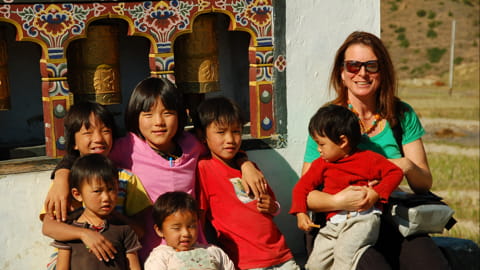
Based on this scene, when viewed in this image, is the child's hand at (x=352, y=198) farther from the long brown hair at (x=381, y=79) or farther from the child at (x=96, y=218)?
the child at (x=96, y=218)

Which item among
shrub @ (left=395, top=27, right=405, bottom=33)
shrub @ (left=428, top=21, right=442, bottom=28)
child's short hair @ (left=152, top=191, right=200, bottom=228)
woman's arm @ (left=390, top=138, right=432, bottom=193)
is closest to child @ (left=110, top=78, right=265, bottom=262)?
child's short hair @ (left=152, top=191, right=200, bottom=228)

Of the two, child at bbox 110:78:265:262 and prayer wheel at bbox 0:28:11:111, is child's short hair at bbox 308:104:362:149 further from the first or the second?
prayer wheel at bbox 0:28:11:111

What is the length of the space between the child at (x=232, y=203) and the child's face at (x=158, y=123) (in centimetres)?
22

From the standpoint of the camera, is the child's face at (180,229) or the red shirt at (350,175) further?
the red shirt at (350,175)

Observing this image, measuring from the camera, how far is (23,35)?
3723 millimetres

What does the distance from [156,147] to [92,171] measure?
54 cm

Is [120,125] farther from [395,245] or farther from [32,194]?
[395,245]

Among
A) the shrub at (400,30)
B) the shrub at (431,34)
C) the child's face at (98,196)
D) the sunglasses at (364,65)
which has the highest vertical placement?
the shrub at (400,30)

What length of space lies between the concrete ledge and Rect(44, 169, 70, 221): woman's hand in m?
2.56

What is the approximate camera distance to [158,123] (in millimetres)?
3607

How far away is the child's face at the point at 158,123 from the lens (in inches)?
143

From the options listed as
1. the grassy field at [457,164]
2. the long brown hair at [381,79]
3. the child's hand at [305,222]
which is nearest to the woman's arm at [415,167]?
the long brown hair at [381,79]

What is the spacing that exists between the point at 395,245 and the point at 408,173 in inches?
16.1

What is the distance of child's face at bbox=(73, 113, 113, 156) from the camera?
351cm
